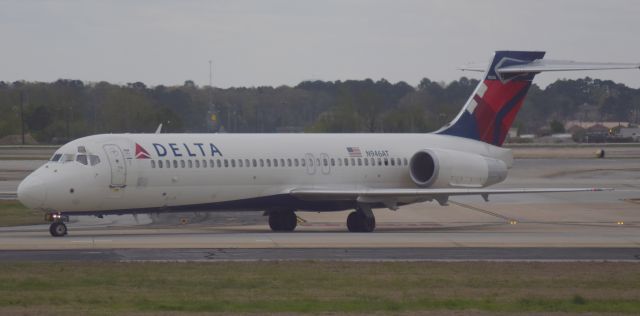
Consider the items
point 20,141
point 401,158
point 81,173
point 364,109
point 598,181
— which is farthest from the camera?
point 20,141

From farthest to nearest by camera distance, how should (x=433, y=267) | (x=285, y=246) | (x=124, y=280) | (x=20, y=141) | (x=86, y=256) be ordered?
(x=20, y=141) → (x=285, y=246) → (x=86, y=256) → (x=433, y=267) → (x=124, y=280)

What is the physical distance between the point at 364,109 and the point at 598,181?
2264cm

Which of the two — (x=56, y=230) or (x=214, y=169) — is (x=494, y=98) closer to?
(x=214, y=169)

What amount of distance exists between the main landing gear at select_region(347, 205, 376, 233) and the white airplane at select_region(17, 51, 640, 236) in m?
0.03

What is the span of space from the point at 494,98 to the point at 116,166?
13.8 metres

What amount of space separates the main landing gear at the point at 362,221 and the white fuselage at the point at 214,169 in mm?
885

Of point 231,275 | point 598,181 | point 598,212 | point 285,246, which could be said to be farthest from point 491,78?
point 598,181

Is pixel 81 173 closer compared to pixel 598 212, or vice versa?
pixel 81 173

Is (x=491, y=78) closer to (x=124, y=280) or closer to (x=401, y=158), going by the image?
(x=401, y=158)

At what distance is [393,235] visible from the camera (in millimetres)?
31953

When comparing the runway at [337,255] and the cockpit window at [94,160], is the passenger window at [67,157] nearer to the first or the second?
the cockpit window at [94,160]

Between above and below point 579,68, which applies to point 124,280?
below

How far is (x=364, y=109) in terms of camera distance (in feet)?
268

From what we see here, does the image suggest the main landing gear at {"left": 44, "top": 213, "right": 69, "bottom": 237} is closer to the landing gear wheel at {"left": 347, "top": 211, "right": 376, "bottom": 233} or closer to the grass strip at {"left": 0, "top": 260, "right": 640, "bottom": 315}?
the grass strip at {"left": 0, "top": 260, "right": 640, "bottom": 315}
